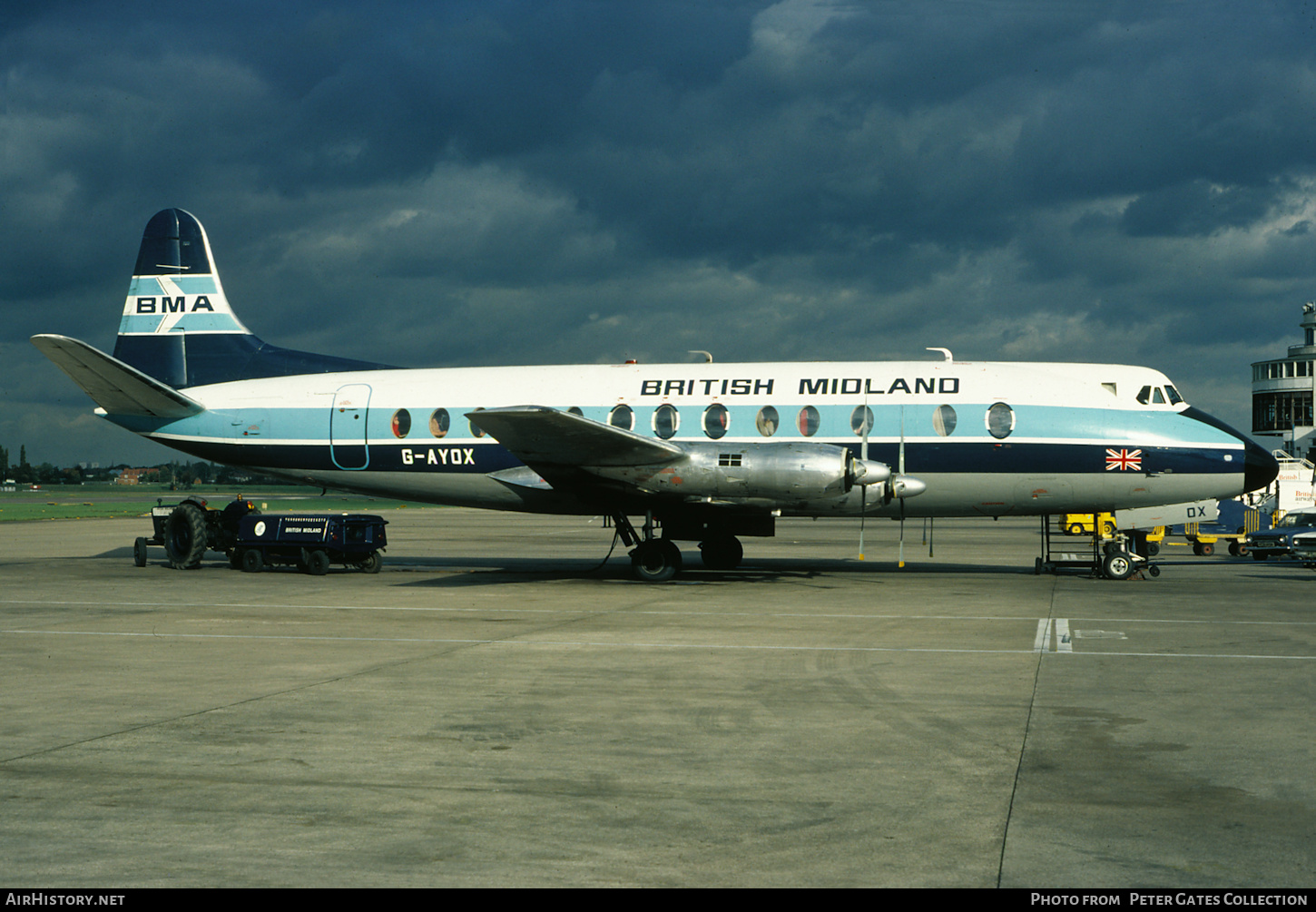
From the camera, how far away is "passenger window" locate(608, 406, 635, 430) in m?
22.6

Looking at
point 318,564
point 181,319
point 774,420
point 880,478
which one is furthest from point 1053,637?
point 181,319

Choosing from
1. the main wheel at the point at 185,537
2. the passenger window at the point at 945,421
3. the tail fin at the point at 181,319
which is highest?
the tail fin at the point at 181,319

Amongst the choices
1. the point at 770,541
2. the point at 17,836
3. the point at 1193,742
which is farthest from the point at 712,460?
the point at 770,541

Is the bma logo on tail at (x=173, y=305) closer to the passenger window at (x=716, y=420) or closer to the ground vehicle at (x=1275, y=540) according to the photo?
the passenger window at (x=716, y=420)

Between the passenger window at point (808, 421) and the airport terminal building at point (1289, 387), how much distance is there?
9160 cm

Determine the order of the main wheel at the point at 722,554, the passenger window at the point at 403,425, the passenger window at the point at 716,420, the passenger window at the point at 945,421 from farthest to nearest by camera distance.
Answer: the main wheel at the point at 722,554, the passenger window at the point at 403,425, the passenger window at the point at 716,420, the passenger window at the point at 945,421

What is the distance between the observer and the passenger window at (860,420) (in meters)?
21.5

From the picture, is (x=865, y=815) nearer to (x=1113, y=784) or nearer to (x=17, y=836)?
(x=1113, y=784)

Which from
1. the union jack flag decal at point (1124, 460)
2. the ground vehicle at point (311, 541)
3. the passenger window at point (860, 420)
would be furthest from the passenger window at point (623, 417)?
the union jack flag decal at point (1124, 460)

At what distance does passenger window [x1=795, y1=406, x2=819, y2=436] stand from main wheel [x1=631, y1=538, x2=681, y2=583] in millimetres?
3727

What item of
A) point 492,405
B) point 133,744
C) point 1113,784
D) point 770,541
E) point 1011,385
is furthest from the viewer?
point 770,541

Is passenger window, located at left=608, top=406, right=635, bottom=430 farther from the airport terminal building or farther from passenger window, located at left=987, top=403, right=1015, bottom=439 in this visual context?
the airport terminal building
